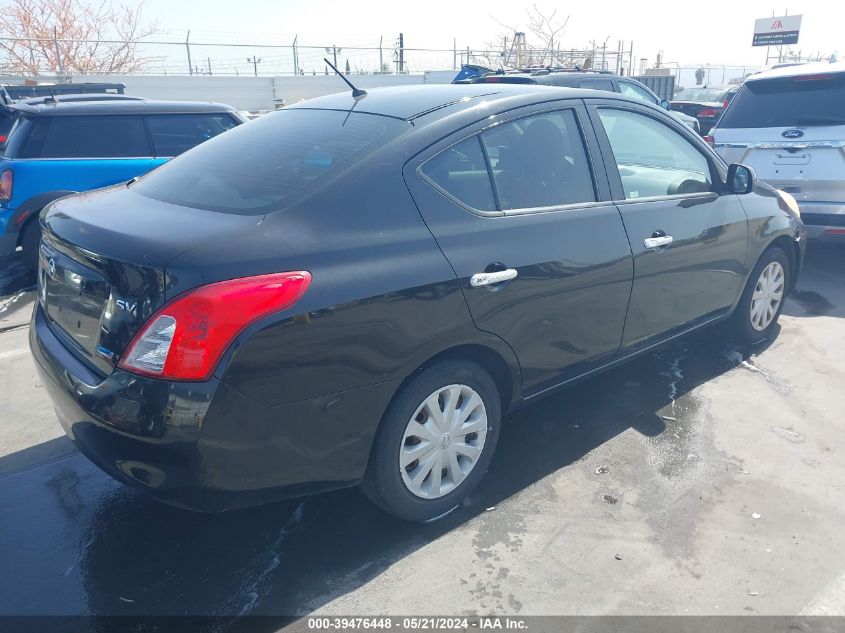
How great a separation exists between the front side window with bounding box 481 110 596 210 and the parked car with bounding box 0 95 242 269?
4.81 m

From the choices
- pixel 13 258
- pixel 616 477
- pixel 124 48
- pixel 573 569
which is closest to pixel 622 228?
pixel 616 477

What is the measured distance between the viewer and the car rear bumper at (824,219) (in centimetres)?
622

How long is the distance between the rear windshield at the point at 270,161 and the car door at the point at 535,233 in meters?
0.30

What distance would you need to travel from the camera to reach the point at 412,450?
2.92 metres

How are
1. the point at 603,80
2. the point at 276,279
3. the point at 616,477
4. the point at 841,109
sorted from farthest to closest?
the point at 603,80 → the point at 841,109 → the point at 616,477 → the point at 276,279

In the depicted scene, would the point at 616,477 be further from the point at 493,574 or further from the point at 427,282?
the point at 427,282

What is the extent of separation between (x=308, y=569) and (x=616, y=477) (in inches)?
61.8

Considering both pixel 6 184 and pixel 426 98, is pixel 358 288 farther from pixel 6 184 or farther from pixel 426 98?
pixel 6 184

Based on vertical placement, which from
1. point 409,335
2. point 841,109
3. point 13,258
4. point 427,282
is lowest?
point 13,258

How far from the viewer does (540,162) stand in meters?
3.39

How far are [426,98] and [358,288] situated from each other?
124 cm

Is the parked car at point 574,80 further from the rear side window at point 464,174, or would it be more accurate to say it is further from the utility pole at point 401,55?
the utility pole at point 401,55

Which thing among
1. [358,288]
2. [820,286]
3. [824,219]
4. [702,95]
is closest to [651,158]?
[358,288]

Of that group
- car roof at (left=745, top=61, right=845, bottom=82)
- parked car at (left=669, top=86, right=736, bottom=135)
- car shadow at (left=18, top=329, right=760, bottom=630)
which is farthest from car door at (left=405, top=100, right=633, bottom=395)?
parked car at (left=669, top=86, right=736, bottom=135)
